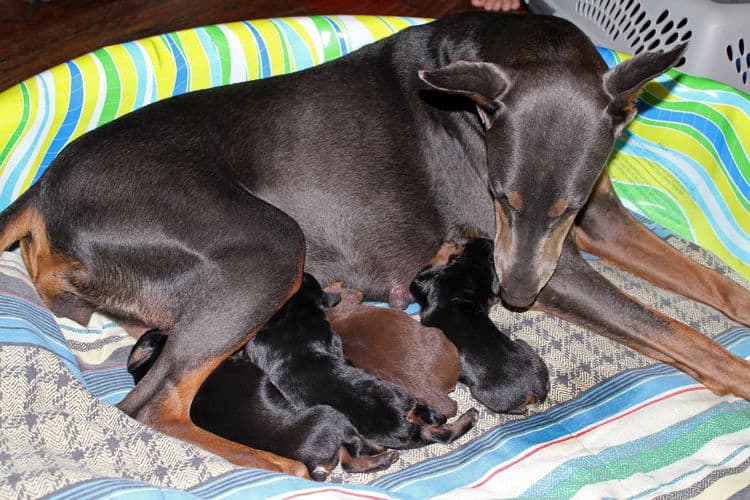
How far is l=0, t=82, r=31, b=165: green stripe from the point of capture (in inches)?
133

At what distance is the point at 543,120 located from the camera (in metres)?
2.70

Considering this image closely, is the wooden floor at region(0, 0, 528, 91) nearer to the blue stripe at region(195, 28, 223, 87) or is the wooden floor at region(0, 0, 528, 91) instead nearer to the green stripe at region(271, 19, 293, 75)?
the blue stripe at region(195, 28, 223, 87)

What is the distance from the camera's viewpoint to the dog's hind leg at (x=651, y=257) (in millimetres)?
3545

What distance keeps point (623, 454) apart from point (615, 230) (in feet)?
3.46

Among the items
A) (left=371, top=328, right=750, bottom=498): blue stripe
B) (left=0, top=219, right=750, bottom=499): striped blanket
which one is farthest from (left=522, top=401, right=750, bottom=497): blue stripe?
(left=371, top=328, right=750, bottom=498): blue stripe

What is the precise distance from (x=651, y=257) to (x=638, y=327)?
1.93 ft

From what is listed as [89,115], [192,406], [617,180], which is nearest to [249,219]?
[192,406]

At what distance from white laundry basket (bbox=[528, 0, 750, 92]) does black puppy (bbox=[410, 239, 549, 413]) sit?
5.53ft

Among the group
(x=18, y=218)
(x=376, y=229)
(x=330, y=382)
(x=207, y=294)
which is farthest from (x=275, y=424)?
(x=18, y=218)

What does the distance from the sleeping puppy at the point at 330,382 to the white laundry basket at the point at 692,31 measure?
2303 mm

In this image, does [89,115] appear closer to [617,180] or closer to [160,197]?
[160,197]

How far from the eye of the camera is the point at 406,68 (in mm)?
3250

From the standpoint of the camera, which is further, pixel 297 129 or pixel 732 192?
pixel 732 192

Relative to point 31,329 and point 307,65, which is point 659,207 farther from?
point 31,329
